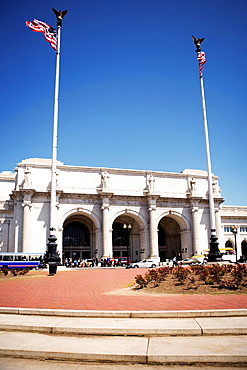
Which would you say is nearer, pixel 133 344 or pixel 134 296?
pixel 133 344

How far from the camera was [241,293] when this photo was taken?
11828 millimetres

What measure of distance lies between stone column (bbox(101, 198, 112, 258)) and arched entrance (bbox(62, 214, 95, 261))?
6575 millimetres

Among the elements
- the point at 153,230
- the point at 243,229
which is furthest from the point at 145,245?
the point at 243,229

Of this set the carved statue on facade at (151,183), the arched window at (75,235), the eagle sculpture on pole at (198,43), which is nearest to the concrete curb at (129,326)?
the eagle sculpture on pole at (198,43)

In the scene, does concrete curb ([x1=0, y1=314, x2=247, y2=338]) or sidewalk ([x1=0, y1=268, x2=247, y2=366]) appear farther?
concrete curb ([x1=0, y1=314, x2=247, y2=338])

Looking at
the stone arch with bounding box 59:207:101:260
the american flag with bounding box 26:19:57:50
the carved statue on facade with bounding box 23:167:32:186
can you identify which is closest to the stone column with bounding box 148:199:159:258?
the stone arch with bounding box 59:207:101:260

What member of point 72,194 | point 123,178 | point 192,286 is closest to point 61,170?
point 72,194

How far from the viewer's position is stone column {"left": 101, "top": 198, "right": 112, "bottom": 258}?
52.7 metres

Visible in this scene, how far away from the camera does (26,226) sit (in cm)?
5012

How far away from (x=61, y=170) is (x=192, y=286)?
44475 mm

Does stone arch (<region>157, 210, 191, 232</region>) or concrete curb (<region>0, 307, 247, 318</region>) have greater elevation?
stone arch (<region>157, 210, 191, 232</region>)

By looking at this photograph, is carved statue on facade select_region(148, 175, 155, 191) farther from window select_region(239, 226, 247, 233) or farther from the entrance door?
window select_region(239, 226, 247, 233)

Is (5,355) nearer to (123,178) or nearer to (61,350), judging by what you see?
(61,350)

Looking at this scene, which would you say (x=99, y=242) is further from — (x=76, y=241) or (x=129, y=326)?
(x=129, y=326)
